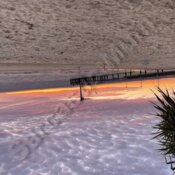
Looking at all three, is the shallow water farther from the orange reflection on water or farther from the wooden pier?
the wooden pier

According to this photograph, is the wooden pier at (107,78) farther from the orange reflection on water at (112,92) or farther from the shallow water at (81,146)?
the shallow water at (81,146)

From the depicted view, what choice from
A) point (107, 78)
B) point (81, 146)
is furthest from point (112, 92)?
point (81, 146)

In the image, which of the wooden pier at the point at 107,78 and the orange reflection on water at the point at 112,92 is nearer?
the orange reflection on water at the point at 112,92

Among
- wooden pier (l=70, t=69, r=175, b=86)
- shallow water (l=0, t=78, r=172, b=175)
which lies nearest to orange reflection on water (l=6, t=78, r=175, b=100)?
wooden pier (l=70, t=69, r=175, b=86)

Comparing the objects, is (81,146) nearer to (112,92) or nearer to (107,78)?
(112,92)

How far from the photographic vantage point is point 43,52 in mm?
9977

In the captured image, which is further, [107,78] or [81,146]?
[107,78]

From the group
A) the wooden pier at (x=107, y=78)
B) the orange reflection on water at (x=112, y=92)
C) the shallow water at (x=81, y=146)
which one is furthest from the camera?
the wooden pier at (x=107, y=78)

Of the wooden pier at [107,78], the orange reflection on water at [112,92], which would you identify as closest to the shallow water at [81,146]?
the orange reflection on water at [112,92]

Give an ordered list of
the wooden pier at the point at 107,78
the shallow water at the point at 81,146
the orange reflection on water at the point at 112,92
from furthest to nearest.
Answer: the wooden pier at the point at 107,78, the orange reflection on water at the point at 112,92, the shallow water at the point at 81,146

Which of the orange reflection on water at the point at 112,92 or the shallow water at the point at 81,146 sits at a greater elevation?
the shallow water at the point at 81,146

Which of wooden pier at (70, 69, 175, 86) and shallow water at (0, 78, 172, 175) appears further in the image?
wooden pier at (70, 69, 175, 86)

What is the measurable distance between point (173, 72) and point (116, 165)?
43.5 metres


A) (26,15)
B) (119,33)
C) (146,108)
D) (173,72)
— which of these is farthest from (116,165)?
(173,72)
